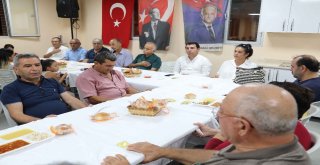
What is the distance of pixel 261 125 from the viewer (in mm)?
747

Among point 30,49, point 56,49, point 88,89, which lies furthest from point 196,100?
point 30,49

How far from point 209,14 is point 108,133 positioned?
3.86m

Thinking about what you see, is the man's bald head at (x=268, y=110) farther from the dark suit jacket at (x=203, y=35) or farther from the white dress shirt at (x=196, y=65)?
the dark suit jacket at (x=203, y=35)

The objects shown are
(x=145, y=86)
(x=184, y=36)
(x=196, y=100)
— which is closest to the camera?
(x=196, y=100)

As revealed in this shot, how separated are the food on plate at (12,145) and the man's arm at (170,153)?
537 mm

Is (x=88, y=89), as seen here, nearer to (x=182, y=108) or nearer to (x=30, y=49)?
(x=182, y=108)

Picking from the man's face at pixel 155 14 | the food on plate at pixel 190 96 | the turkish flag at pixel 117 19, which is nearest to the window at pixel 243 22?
the man's face at pixel 155 14

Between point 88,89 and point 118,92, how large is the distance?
33 centimetres

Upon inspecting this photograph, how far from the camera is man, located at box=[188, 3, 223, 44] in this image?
4.71 meters

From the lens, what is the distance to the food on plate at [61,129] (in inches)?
55.2

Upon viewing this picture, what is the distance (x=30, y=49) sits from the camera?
244 inches

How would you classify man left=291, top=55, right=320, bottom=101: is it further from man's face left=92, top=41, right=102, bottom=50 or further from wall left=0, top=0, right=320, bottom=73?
man's face left=92, top=41, right=102, bottom=50

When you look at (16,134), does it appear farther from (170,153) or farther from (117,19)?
(117,19)

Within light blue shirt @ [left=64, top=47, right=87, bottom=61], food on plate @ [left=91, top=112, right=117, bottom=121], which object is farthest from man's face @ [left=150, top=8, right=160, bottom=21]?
food on plate @ [left=91, top=112, right=117, bottom=121]
